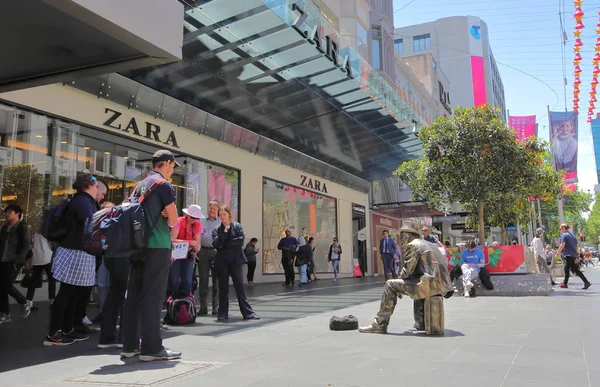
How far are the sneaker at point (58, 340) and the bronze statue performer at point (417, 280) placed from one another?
3.33 meters

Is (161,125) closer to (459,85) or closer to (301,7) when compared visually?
(301,7)

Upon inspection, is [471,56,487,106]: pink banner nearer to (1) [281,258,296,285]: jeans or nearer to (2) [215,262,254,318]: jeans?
(1) [281,258,296,285]: jeans

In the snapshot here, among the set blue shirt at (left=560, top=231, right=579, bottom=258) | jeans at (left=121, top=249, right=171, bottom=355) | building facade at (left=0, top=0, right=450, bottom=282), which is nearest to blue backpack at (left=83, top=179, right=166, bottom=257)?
jeans at (left=121, top=249, right=171, bottom=355)

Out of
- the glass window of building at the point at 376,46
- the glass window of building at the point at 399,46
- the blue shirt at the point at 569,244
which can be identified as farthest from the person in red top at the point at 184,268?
the glass window of building at the point at 399,46

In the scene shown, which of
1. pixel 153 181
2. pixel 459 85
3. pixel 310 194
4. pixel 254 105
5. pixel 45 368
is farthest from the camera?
pixel 459 85

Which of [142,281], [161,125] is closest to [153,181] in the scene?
[142,281]

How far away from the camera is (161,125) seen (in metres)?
13.3

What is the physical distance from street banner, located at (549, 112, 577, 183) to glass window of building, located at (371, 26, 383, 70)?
1131 cm

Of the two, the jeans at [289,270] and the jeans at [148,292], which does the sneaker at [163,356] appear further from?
the jeans at [289,270]

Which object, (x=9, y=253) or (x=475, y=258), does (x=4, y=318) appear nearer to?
(x=9, y=253)

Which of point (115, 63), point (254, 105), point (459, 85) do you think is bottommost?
point (115, 63)

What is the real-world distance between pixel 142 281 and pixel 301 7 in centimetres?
989

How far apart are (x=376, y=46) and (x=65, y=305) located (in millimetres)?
30184

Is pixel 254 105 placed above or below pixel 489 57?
below
